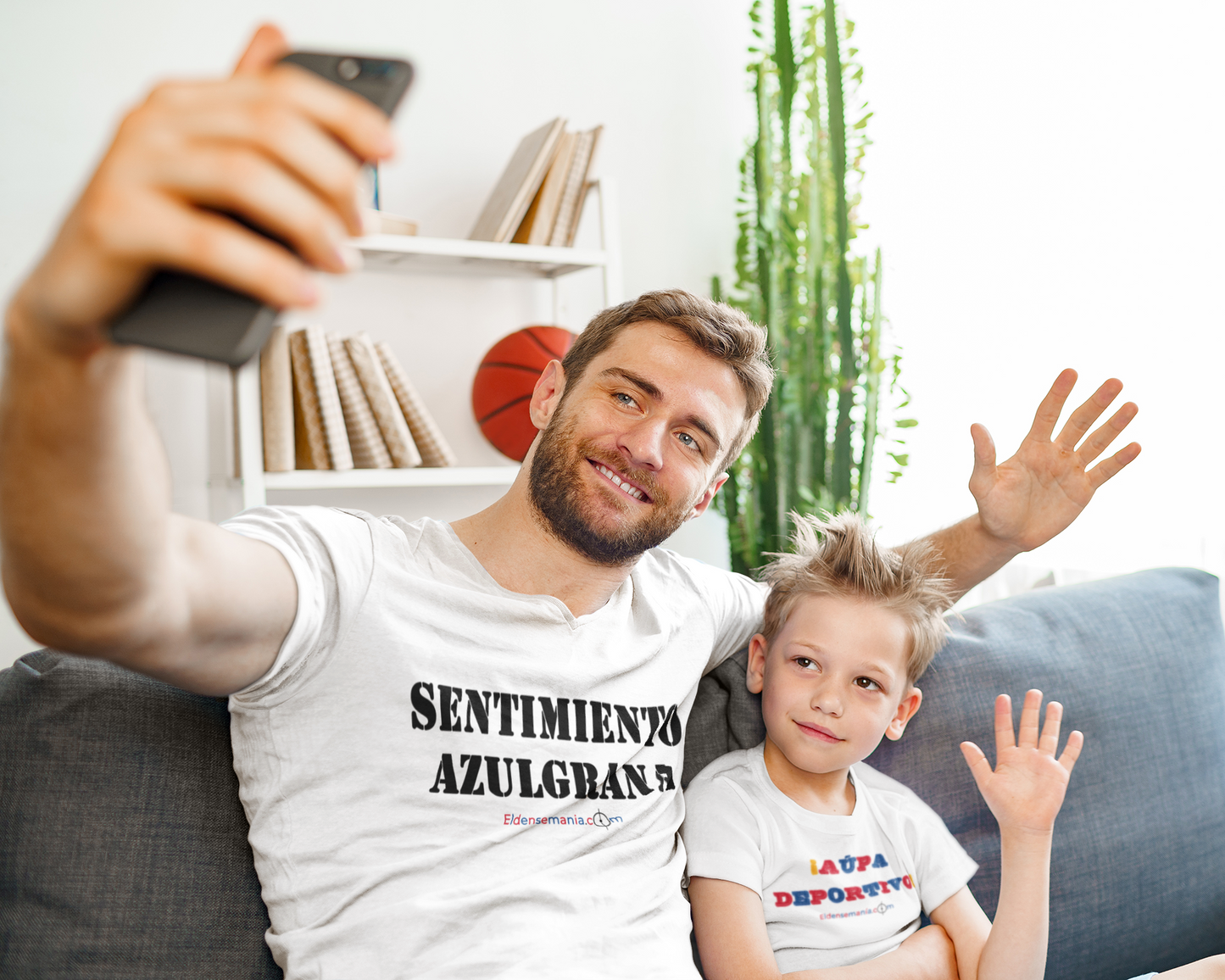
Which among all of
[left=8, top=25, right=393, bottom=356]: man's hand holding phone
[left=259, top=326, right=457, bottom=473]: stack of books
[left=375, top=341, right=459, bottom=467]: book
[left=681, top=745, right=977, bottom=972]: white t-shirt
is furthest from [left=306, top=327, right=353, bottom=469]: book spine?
[left=8, top=25, right=393, bottom=356]: man's hand holding phone

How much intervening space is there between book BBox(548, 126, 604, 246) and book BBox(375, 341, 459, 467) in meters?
0.53

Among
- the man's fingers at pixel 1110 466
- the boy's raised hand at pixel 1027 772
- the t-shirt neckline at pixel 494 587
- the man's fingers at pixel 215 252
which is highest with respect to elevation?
the man's fingers at pixel 215 252

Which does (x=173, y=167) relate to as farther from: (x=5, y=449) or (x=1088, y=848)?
(x=1088, y=848)

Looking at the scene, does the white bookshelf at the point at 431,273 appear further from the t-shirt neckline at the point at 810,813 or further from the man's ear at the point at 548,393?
the t-shirt neckline at the point at 810,813

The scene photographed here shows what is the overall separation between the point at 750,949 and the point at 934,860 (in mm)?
313

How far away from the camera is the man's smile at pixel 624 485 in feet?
3.63

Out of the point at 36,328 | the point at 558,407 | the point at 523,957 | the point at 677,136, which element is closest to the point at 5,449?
the point at 36,328

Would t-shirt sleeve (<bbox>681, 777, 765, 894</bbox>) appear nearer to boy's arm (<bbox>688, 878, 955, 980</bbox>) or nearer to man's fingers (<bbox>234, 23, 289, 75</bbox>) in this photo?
boy's arm (<bbox>688, 878, 955, 980</bbox>)

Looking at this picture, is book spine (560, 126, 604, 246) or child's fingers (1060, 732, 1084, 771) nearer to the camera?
child's fingers (1060, 732, 1084, 771)

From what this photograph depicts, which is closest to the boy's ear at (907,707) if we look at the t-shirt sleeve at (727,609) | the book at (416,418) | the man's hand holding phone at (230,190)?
the t-shirt sleeve at (727,609)

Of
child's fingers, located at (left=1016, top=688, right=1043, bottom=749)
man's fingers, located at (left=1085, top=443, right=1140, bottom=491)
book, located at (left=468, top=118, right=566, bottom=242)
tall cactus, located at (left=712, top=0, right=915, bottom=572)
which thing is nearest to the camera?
child's fingers, located at (left=1016, top=688, right=1043, bottom=749)

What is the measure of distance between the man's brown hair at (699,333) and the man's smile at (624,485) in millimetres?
178

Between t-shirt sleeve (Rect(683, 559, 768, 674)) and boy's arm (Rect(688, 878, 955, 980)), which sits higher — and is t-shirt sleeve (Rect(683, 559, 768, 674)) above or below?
above

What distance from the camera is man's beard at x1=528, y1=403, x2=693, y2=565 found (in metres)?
1.07
